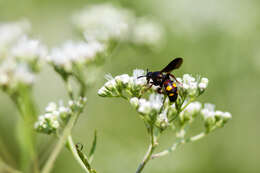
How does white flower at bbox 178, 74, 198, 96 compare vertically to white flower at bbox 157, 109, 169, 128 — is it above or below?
above

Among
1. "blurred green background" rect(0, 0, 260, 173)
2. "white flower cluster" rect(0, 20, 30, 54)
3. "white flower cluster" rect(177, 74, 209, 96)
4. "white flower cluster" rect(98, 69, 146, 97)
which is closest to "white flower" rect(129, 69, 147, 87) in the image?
"white flower cluster" rect(98, 69, 146, 97)

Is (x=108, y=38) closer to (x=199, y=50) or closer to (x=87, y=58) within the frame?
(x=87, y=58)

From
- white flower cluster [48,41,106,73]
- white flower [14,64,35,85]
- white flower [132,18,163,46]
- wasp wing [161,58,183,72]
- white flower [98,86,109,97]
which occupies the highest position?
white flower [132,18,163,46]

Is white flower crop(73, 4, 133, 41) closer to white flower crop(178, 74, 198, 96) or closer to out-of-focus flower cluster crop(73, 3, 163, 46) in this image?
out-of-focus flower cluster crop(73, 3, 163, 46)

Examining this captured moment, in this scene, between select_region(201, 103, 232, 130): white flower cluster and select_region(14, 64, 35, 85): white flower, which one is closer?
select_region(201, 103, 232, 130): white flower cluster

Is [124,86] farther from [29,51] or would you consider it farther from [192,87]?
[29,51]

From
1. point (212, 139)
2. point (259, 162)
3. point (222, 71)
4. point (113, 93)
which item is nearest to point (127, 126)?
point (212, 139)
